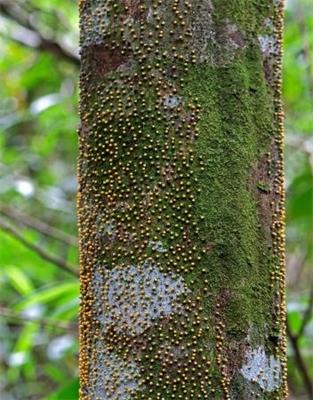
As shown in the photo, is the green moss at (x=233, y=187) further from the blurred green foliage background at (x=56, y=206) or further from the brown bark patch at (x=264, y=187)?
the blurred green foliage background at (x=56, y=206)

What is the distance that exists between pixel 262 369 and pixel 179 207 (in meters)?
0.26

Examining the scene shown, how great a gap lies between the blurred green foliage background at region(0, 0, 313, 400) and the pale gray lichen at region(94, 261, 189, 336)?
1.04 m

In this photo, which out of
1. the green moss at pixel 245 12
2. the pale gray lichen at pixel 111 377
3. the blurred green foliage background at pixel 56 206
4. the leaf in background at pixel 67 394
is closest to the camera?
the pale gray lichen at pixel 111 377

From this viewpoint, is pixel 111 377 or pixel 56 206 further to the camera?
pixel 56 206

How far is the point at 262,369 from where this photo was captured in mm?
1100

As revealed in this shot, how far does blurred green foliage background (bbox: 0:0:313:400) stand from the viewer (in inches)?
108

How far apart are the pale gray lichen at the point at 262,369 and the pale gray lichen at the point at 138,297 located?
0.13 metres

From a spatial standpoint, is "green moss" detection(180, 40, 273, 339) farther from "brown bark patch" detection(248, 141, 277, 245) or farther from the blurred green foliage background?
the blurred green foliage background

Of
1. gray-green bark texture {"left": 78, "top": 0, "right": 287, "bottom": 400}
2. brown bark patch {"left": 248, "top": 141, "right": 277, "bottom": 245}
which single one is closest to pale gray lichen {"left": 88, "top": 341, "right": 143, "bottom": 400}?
gray-green bark texture {"left": 78, "top": 0, "right": 287, "bottom": 400}

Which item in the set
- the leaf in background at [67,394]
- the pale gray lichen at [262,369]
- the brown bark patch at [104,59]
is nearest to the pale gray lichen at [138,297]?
the pale gray lichen at [262,369]

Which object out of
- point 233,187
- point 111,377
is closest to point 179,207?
point 233,187

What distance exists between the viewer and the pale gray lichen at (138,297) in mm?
1058

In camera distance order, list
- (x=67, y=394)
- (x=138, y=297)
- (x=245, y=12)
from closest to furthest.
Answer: (x=138, y=297)
(x=245, y=12)
(x=67, y=394)

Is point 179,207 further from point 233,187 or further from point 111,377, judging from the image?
point 111,377
